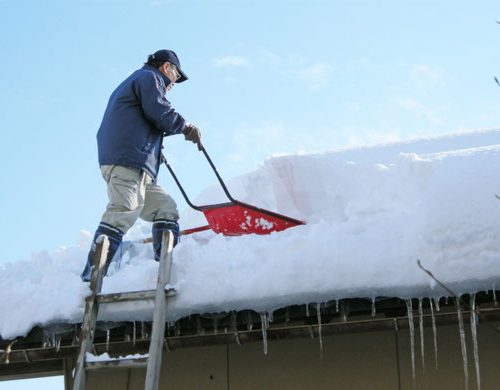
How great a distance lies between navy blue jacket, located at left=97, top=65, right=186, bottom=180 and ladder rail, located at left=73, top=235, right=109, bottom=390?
2.00 feet

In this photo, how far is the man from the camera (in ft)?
19.0

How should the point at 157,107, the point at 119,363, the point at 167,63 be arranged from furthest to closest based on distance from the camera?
the point at 167,63 < the point at 157,107 < the point at 119,363

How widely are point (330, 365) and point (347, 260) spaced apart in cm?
125

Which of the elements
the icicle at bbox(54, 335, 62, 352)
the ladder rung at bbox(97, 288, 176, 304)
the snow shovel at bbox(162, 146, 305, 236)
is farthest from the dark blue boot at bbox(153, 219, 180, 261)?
the icicle at bbox(54, 335, 62, 352)

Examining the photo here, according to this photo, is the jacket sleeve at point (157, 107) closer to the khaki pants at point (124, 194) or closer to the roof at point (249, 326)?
the khaki pants at point (124, 194)

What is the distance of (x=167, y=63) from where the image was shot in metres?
6.33

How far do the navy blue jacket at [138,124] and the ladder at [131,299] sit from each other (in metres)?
0.63

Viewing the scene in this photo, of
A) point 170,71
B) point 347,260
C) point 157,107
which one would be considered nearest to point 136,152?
point 157,107

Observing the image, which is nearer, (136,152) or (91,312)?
(91,312)

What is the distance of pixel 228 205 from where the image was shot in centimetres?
648

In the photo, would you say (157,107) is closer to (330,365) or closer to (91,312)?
(91,312)

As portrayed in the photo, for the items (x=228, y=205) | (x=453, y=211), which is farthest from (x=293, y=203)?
(x=453, y=211)

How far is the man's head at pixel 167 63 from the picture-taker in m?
6.34

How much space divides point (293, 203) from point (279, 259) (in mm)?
1675
